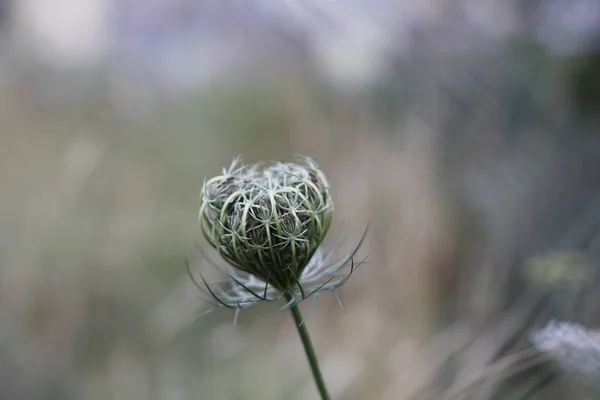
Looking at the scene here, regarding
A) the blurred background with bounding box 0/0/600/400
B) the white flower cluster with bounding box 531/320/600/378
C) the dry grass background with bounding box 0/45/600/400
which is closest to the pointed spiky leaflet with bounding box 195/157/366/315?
the white flower cluster with bounding box 531/320/600/378

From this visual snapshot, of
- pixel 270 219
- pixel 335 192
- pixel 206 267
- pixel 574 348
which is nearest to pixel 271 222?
pixel 270 219

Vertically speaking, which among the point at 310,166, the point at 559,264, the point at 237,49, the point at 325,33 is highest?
the point at 237,49

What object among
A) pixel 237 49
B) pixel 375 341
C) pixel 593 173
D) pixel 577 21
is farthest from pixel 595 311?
pixel 237 49

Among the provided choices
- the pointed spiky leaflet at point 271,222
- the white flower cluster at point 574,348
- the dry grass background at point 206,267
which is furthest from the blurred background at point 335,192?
the pointed spiky leaflet at point 271,222

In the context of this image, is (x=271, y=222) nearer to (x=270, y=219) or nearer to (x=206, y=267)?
(x=270, y=219)

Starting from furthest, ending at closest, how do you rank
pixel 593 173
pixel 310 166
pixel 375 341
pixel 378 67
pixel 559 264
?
pixel 378 67, pixel 375 341, pixel 593 173, pixel 559 264, pixel 310 166

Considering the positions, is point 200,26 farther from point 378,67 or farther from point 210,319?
point 210,319

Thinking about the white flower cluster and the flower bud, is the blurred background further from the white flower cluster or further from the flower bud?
the flower bud
